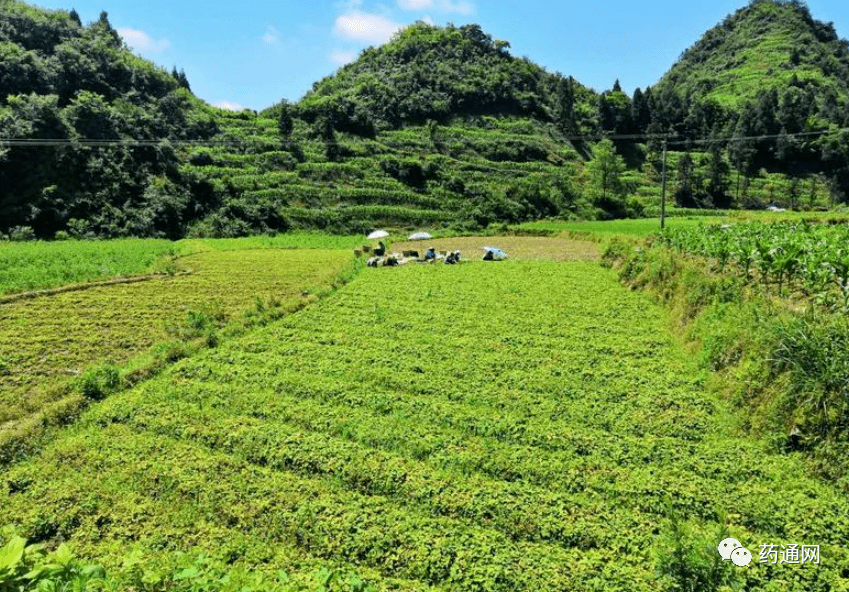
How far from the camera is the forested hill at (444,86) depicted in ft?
270

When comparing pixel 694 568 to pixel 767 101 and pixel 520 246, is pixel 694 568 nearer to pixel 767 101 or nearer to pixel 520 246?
pixel 520 246

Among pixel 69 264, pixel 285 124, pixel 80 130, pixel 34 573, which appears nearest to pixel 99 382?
pixel 34 573

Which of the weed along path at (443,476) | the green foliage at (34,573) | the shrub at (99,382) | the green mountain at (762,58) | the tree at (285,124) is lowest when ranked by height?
the weed along path at (443,476)

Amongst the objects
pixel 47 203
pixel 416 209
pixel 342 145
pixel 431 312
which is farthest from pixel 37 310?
pixel 342 145

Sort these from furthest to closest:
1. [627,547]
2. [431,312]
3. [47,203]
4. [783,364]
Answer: [47,203]
[431,312]
[783,364]
[627,547]

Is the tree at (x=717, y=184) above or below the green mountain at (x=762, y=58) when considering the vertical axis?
below

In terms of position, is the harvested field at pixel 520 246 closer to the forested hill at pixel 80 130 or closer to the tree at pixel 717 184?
the forested hill at pixel 80 130

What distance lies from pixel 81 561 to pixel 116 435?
360 centimetres

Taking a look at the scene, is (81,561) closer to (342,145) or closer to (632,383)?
(632,383)

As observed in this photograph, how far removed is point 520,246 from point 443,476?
30.6 meters

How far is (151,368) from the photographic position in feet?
40.0

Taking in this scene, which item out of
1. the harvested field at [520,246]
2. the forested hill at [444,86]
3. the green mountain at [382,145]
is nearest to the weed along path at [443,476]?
the harvested field at [520,246]

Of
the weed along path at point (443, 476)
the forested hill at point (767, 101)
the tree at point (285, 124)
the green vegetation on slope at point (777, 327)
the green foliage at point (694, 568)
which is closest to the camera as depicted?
the green foliage at point (694, 568)

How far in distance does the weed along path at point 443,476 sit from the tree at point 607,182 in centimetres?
5343
